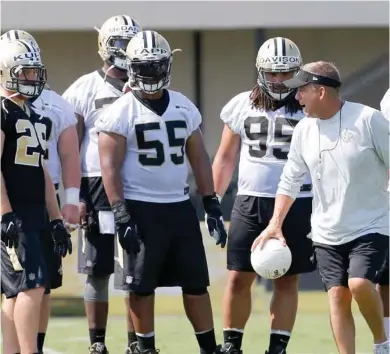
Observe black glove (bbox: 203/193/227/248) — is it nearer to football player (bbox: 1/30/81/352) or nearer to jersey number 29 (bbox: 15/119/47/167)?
football player (bbox: 1/30/81/352)

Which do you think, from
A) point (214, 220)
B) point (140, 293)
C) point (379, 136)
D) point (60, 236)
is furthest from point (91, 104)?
point (379, 136)

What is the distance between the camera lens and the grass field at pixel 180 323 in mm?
8703

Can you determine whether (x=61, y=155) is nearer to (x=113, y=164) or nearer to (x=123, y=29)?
(x=113, y=164)

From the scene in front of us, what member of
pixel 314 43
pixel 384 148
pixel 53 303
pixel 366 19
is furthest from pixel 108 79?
pixel 314 43

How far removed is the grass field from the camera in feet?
28.6

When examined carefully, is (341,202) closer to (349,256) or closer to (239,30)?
(349,256)

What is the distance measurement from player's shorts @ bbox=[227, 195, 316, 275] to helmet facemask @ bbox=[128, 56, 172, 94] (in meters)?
0.97

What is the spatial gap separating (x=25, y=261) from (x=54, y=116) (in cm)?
112

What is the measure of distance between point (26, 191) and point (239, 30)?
7.61 m

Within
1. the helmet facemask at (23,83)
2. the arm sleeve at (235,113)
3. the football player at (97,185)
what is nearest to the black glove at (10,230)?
the helmet facemask at (23,83)

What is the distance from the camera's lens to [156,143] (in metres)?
7.19

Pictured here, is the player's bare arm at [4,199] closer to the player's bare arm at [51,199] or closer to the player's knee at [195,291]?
the player's bare arm at [51,199]

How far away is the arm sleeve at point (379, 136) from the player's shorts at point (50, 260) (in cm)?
190

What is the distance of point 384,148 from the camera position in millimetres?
6812
